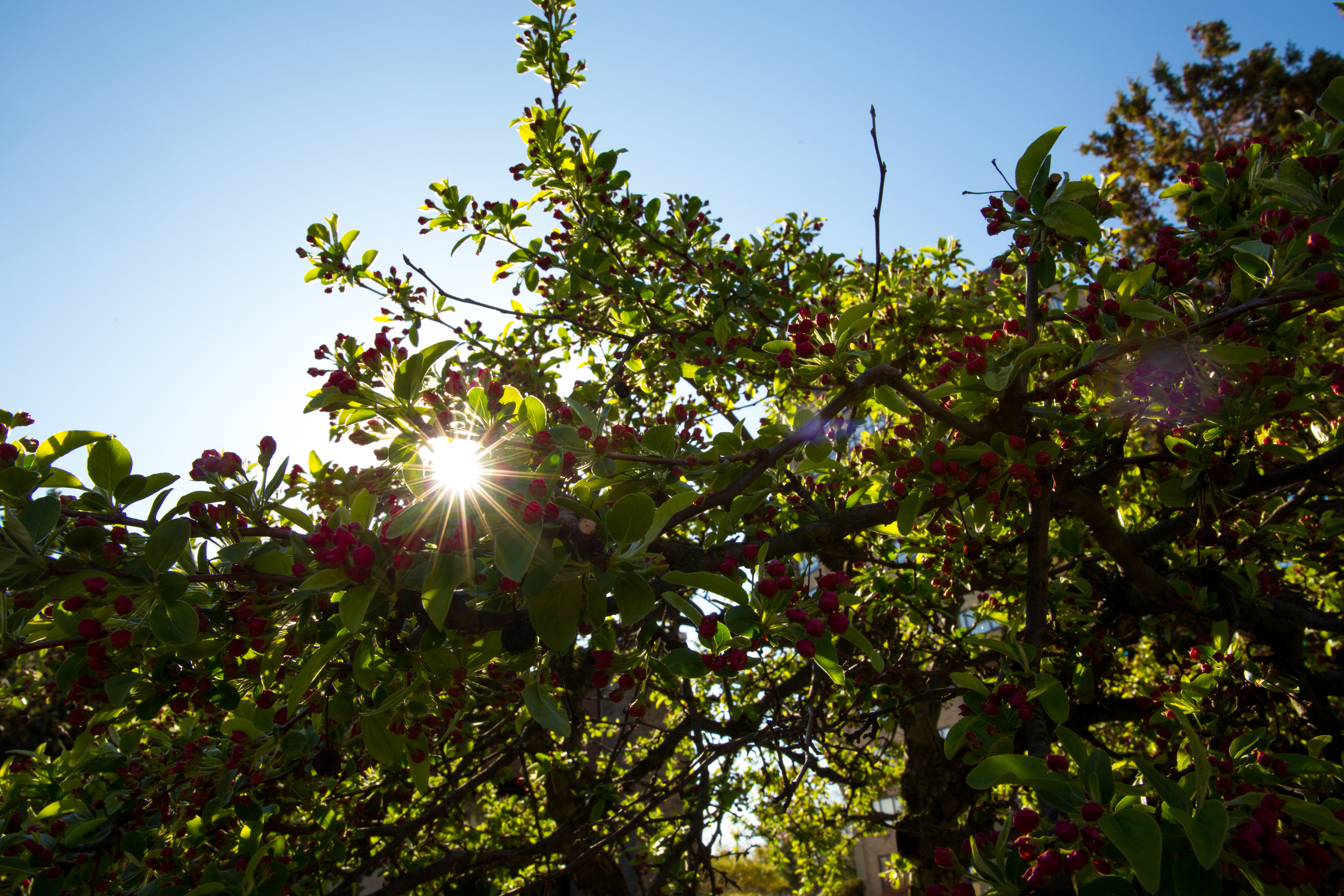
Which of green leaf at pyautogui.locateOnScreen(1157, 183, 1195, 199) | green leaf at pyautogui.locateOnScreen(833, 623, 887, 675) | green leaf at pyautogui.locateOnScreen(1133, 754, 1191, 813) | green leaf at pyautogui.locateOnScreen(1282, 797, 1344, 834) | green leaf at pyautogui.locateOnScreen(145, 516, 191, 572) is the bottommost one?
green leaf at pyautogui.locateOnScreen(1282, 797, 1344, 834)

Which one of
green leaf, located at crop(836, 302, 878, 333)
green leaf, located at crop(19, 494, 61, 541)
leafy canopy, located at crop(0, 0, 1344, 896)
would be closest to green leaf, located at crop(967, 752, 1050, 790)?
leafy canopy, located at crop(0, 0, 1344, 896)

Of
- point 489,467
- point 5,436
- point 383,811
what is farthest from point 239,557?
point 383,811

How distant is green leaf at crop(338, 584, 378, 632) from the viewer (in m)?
1.41

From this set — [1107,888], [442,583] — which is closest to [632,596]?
[442,583]

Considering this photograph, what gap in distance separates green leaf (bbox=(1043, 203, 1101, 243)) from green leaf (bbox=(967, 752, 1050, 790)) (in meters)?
1.26

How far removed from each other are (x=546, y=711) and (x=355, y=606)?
1.52 feet

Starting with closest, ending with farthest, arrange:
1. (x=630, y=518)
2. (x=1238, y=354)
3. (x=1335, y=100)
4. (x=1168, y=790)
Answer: (x=1168, y=790) → (x=630, y=518) → (x=1335, y=100) → (x=1238, y=354)

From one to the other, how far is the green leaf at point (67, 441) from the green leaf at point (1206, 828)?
93.2 inches

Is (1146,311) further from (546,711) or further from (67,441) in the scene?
(67,441)

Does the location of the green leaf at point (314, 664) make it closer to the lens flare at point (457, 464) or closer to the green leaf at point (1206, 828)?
the lens flare at point (457, 464)

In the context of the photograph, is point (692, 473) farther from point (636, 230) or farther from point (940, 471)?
point (636, 230)

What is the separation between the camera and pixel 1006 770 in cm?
149

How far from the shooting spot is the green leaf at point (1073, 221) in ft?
5.86

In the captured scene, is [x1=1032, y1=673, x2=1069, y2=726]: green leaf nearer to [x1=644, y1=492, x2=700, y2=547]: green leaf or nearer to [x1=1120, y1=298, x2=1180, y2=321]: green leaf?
[x1=1120, y1=298, x2=1180, y2=321]: green leaf
